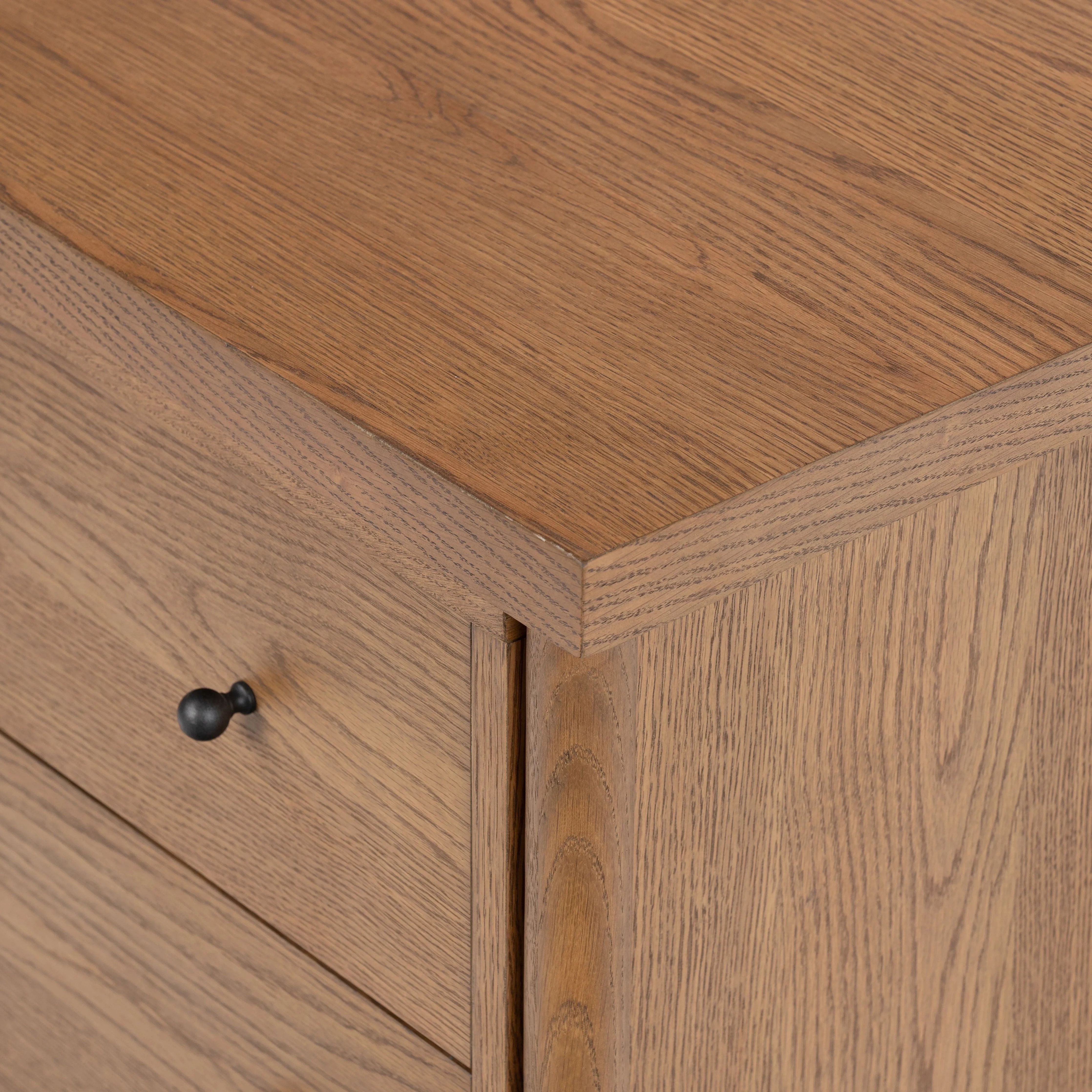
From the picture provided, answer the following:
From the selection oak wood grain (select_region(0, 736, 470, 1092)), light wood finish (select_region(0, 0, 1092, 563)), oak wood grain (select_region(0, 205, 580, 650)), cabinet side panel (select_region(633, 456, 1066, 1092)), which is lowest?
oak wood grain (select_region(0, 736, 470, 1092))

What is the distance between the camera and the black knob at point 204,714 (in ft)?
1.64

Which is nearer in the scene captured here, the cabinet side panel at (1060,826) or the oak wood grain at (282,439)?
the oak wood grain at (282,439)

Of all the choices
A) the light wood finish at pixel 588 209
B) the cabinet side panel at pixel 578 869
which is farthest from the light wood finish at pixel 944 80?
the cabinet side panel at pixel 578 869

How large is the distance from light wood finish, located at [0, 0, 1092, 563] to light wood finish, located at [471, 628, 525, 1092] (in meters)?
0.07

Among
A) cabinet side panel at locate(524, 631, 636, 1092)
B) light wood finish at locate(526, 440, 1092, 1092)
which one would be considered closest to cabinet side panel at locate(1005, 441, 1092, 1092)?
light wood finish at locate(526, 440, 1092, 1092)

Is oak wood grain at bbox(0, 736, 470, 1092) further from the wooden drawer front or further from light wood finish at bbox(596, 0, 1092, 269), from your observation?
light wood finish at bbox(596, 0, 1092, 269)

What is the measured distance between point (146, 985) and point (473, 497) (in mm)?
316

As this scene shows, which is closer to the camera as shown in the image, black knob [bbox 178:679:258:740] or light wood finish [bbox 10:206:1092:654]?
light wood finish [bbox 10:206:1092:654]

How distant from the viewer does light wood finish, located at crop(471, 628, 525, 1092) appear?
0.44m

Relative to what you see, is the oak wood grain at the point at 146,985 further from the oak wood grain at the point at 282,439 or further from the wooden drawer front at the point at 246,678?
the oak wood grain at the point at 282,439

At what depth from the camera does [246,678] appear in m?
0.52

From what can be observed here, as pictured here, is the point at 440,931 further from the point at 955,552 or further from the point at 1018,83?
the point at 1018,83

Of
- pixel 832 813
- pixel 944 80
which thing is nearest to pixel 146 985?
pixel 832 813

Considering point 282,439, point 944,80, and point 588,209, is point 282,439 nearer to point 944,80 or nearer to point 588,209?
point 588,209
